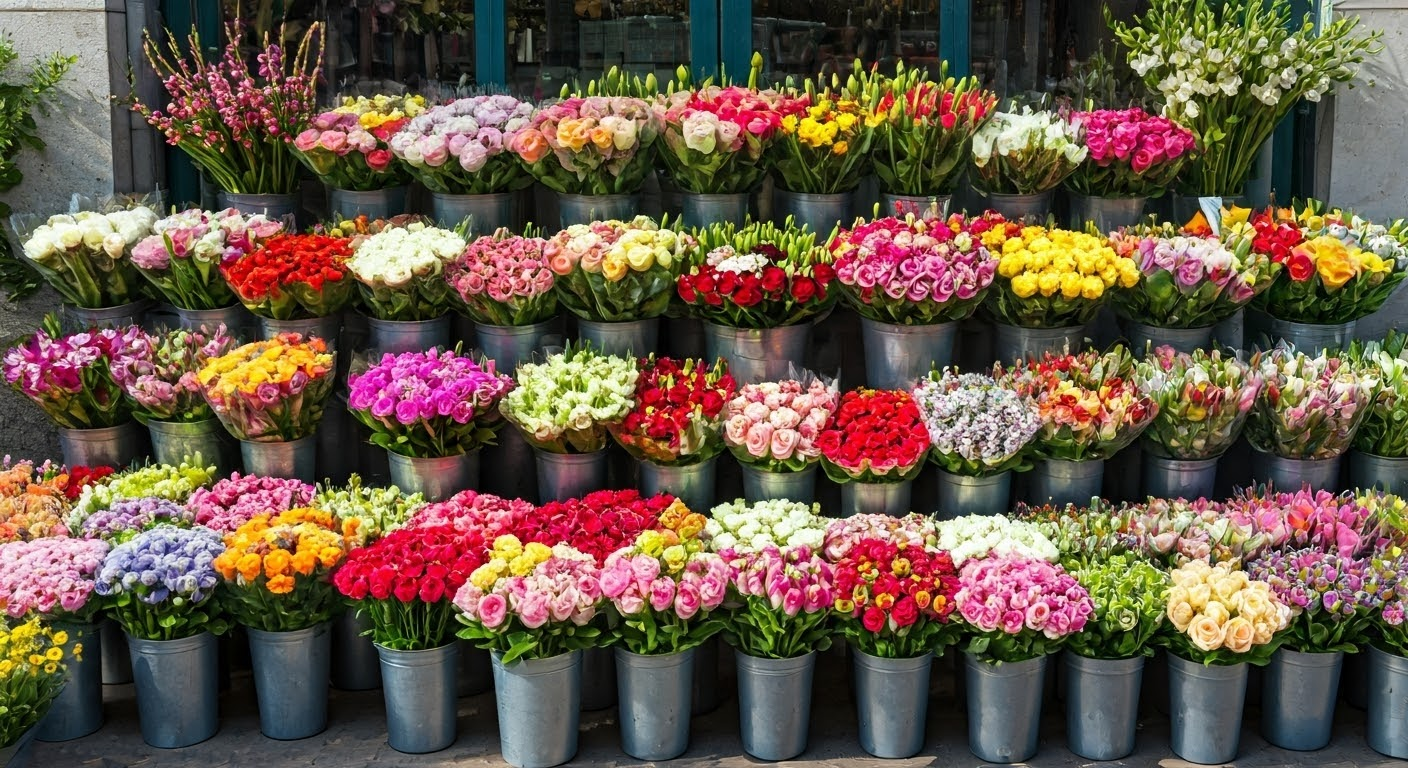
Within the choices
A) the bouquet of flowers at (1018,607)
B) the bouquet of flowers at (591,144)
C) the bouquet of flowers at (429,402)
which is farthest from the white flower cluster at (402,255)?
the bouquet of flowers at (1018,607)

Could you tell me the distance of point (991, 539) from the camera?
15.7ft

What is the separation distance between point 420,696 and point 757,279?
5.91ft

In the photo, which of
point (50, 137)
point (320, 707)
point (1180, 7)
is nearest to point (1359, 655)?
point (1180, 7)

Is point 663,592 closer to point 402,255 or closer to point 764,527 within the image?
point 764,527

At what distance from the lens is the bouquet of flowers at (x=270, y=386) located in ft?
16.5

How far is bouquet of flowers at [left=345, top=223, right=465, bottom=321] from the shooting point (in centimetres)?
522

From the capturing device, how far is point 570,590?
439 centimetres

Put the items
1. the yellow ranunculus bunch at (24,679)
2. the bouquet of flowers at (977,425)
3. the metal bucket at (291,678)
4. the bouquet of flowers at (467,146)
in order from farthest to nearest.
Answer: the bouquet of flowers at (467,146)
the bouquet of flowers at (977,425)
the metal bucket at (291,678)
the yellow ranunculus bunch at (24,679)

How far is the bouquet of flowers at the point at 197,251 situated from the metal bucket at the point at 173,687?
4.82 feet

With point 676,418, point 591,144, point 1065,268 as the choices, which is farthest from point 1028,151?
point 676,418

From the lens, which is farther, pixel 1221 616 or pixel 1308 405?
pixel 1308 405

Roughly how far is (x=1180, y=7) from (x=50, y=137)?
4623 mm

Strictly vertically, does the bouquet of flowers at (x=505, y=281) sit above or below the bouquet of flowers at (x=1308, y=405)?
above

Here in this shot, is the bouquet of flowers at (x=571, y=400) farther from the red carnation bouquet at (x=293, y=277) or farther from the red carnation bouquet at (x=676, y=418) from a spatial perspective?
the red carnation bouquet at (x=293, y=277)
